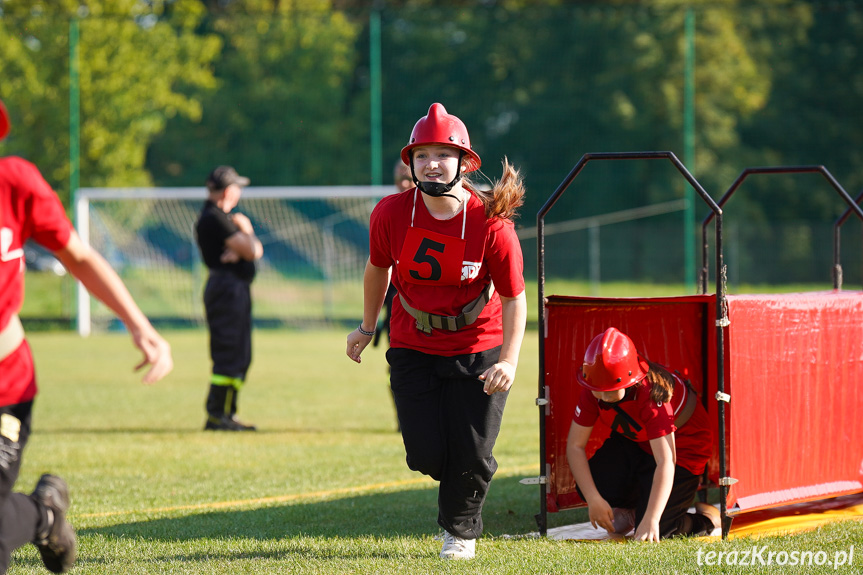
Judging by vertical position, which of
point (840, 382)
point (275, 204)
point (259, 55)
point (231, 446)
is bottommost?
point (231, 446)

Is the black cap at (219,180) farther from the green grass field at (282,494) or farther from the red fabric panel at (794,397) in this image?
the red fabric panel at (794,397)

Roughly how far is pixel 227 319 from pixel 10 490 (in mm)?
5698

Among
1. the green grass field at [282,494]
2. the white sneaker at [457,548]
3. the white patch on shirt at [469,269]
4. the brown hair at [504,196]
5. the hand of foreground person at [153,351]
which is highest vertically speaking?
the brown hair at [504,196]

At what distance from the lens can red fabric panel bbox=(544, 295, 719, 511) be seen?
5121mm

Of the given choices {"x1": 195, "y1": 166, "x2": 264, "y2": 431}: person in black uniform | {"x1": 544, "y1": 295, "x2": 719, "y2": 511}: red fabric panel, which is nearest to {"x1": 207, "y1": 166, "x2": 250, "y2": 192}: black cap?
{"x1": 195, "y1": 166, "x2": 264, "y2": 431}: person in black uniform

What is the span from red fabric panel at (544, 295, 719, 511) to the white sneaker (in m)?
0.63

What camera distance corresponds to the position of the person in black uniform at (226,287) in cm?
861

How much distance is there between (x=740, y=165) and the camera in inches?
1257

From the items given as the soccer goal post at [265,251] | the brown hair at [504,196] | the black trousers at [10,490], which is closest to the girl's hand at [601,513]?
the brown hair at [504,196]

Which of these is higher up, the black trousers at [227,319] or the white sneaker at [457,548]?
the black trousers at [227,319]

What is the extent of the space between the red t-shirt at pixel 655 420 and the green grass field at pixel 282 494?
1.71 ft

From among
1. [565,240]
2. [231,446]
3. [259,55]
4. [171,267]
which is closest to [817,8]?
[565,240]

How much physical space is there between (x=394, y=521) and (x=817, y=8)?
24868mm

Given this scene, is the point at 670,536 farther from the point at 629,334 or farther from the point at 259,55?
the point at 259,55
